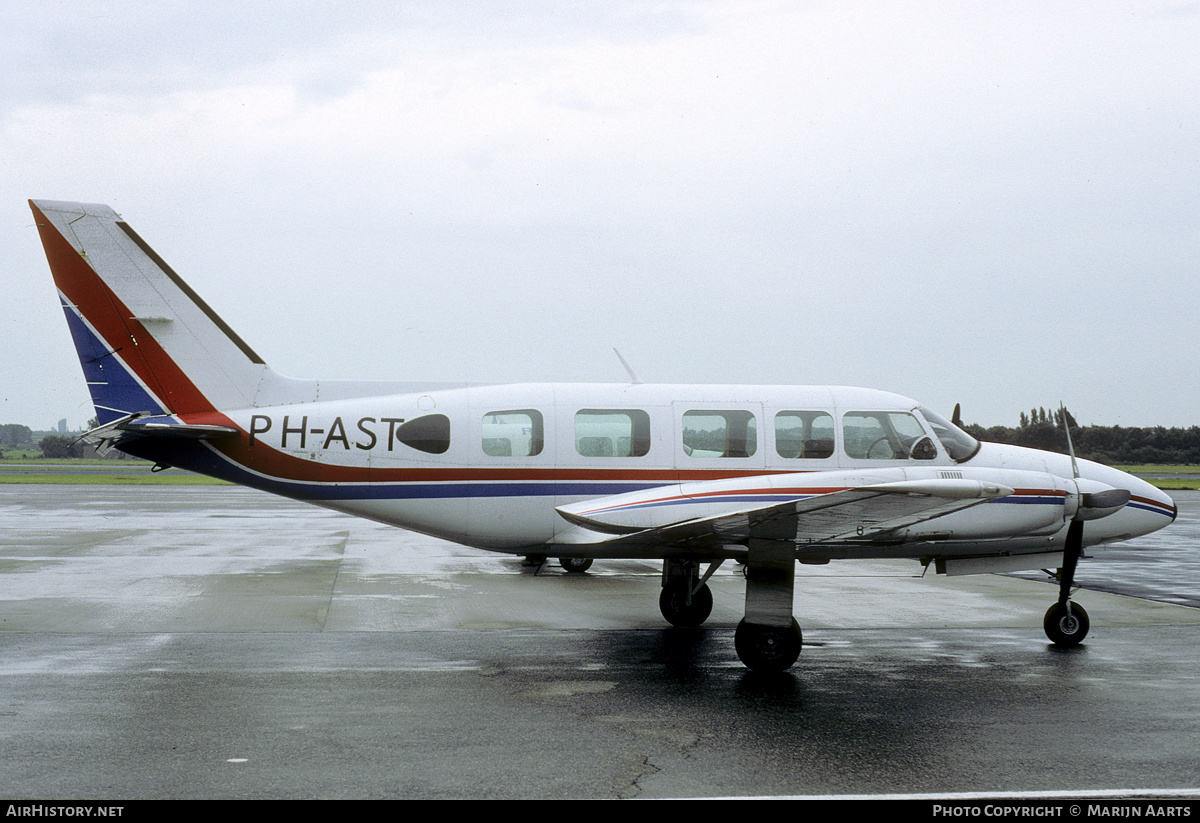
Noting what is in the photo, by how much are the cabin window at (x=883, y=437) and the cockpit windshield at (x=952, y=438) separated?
19 cm

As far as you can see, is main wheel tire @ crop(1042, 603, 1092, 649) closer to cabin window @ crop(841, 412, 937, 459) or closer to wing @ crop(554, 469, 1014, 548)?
cabin window @ crop(841, 412, 937, 459)

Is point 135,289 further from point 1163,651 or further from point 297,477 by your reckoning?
point 1163,651

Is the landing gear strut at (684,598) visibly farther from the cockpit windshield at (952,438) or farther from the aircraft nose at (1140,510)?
the aircraft nose at (1140,510)

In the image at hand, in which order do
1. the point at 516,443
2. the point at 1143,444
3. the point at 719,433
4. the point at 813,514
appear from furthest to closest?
the point at 1143,444
the point at 719,433
the point at 516,443
the point at 813,514

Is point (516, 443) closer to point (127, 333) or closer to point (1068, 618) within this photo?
point (127, 333)

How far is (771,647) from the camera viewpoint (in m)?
9.08

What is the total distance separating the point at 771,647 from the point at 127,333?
26.8ft

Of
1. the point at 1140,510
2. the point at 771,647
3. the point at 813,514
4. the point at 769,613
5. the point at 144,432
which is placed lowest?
the point at 771,647

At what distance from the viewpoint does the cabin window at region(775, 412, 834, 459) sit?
11172 mm

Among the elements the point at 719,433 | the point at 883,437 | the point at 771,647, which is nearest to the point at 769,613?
the point at 771,647

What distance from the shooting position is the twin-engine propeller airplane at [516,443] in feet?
34.8

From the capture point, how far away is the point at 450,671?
909cm

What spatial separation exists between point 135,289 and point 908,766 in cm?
989

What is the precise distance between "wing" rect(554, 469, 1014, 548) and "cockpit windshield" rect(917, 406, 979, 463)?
212 cm
